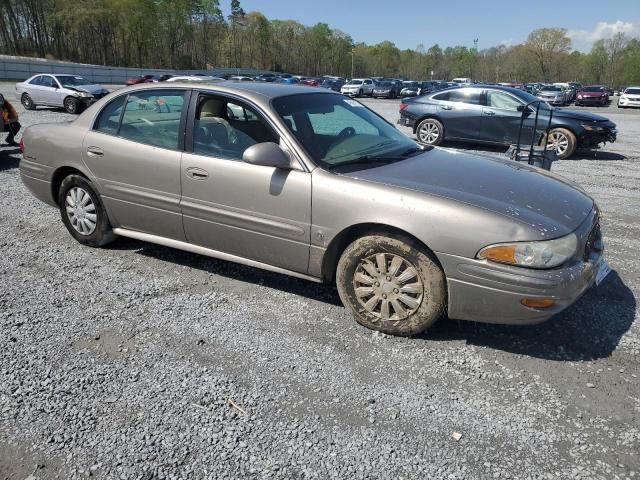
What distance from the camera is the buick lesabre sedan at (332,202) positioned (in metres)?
2.93

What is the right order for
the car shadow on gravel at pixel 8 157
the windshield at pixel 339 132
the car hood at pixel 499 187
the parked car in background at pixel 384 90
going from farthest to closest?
the parked car in background at pixel 384 90, the car shadow on gravel at pixel 8 157, the windshield at pixel 339 132, the car hood at pixel 499 187

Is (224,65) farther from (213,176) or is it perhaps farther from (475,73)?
(213,176)

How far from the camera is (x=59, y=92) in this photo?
62.3 ft

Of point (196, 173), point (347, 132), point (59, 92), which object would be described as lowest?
point (59, 92)

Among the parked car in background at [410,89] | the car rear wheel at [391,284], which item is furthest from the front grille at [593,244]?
the parked car in background at [410,89]

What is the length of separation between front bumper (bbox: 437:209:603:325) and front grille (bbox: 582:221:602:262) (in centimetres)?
4

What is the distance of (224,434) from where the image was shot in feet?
7.94

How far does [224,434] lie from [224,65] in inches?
4115

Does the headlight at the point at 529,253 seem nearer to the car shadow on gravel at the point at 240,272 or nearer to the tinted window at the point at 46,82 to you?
the car shadow on gravel at the point at 240,272

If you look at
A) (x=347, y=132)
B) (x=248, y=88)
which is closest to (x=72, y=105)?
(x=248, y=88)

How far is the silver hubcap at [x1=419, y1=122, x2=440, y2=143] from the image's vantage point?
12.3 metres

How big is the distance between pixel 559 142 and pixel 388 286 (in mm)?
9139

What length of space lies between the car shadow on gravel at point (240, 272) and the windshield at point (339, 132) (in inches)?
41.5

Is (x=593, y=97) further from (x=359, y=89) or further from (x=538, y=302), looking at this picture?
(x=538, y=302)
